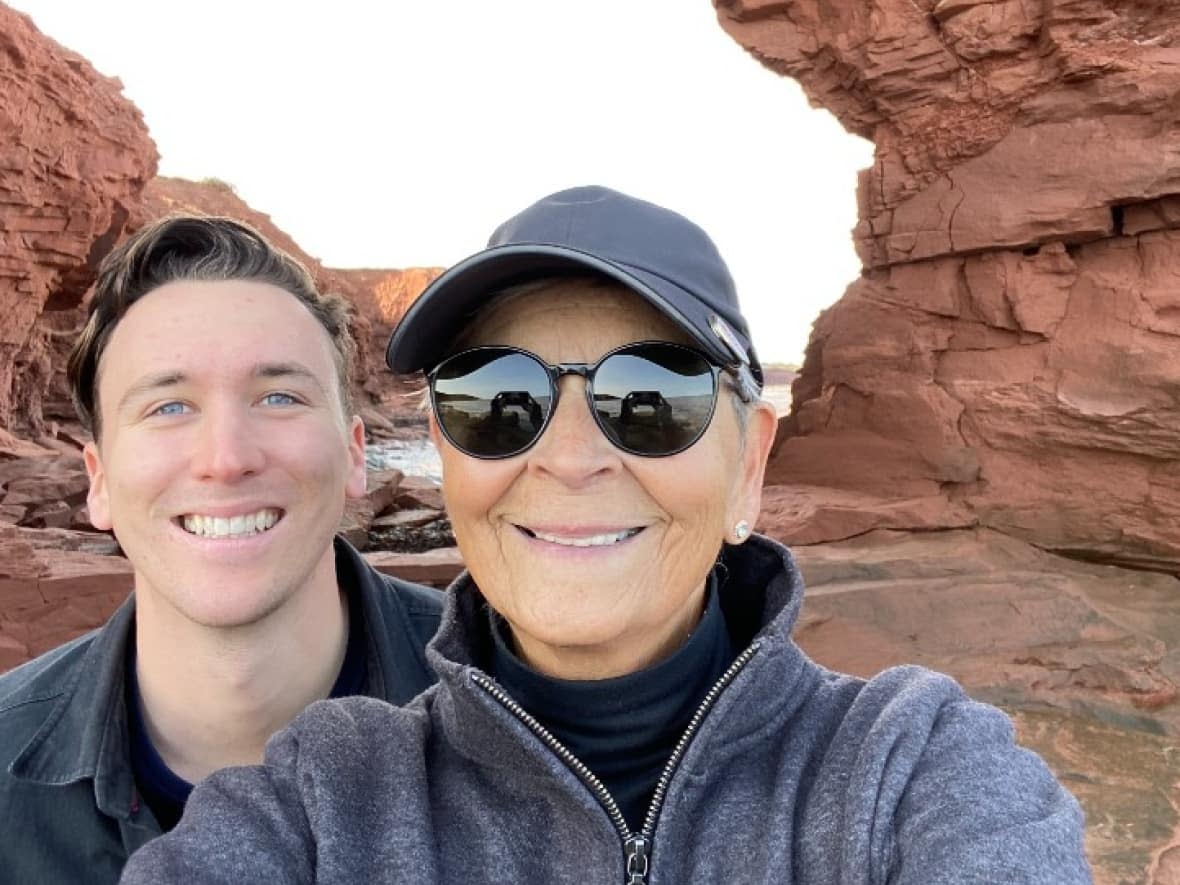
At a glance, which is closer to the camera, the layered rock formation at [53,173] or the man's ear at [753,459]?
the man's ear at [753,459]

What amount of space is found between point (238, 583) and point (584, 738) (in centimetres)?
112

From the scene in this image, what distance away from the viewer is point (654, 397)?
4.19 feet

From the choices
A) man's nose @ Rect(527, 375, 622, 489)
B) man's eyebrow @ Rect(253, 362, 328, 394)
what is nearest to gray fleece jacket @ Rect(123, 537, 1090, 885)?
man's nose @ Rect(527, 375, 622, 489)

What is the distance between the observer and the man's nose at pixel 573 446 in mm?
1256

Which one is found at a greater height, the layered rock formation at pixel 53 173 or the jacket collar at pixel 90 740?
the layered rock formation at pixel 53 173

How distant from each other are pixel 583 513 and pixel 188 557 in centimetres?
125

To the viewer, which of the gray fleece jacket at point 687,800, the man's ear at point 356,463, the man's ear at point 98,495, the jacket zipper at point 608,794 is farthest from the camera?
the man's ear at point 356,463

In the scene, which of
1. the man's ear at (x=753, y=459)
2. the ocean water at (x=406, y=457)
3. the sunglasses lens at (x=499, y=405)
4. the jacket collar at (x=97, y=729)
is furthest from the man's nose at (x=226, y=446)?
the ocean water at (x=406, y=457)

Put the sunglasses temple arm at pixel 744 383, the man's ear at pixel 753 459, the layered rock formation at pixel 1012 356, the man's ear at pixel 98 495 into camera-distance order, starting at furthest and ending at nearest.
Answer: the layered rock formation at pixel 1012 356, the man's ear at pixel 98 495, the man's ear at pixel 753 459, the sunglasses temple arm at pixel 744 383

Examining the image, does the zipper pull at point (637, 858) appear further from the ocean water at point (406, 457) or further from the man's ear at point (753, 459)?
the ocean water at point (406, 457)

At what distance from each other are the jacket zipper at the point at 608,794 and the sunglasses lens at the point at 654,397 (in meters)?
0.38

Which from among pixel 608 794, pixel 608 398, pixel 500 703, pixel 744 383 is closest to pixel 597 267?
pixel 608 398

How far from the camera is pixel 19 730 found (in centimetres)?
203

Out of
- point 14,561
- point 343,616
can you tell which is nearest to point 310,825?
point 343,616
